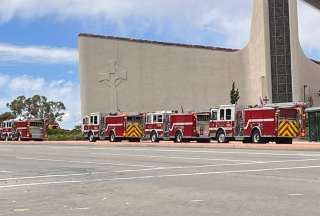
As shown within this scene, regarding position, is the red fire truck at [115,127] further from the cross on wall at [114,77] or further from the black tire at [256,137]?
the cross on wall at [114,77]

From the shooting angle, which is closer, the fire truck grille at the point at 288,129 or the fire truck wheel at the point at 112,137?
the fire truck grille at the point at 288,129

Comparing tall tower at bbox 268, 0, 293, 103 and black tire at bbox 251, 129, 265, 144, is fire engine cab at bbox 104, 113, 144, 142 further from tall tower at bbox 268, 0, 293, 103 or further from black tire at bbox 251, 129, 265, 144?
tall tower at bbox 268, 0, 293, 103

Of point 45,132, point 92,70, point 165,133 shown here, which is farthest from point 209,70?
point 165,133

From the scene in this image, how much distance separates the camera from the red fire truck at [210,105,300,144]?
36625mm

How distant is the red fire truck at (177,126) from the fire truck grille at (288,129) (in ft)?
23.0

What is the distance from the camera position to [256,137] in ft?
125

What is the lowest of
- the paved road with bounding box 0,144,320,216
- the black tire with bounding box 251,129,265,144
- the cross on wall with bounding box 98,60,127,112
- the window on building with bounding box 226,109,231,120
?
the paved road with bounding box 0,144,320,216

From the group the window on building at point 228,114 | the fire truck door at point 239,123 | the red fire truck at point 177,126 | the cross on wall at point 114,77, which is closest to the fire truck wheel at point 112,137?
the red fire truck at point 177,126

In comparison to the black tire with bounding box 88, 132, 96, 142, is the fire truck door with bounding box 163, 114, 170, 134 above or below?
above

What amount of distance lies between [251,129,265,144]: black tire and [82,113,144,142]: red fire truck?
1199cm

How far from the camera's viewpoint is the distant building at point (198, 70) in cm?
9169

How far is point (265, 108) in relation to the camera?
37562 millimetres

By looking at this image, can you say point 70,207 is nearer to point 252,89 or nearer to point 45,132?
point 45,132

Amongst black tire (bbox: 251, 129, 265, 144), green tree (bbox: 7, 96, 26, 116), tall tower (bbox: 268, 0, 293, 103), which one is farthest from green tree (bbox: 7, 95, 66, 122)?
black tire (bbox: 251, 129, 265, 144)
